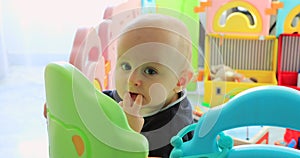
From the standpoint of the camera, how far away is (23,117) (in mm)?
1843

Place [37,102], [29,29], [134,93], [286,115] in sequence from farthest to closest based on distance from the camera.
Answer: [29,29] < [37,102] < [134,93] < [286,115]

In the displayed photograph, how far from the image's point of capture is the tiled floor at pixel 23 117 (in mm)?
1571

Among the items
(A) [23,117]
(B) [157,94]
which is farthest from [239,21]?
(B) [157,94]

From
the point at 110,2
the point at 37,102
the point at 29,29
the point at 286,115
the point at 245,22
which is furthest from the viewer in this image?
the point at 29,29

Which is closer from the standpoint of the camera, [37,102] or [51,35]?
[37,102]

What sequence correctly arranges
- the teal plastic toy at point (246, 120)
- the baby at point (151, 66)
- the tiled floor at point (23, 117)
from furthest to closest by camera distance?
1. the tiled floor at point (23, 117)
2. the baby at point (151, 66)
3. the teal plastic toy at point (246, 120)

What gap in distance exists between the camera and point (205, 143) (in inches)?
17.7

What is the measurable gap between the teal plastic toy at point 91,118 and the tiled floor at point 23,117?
108cm

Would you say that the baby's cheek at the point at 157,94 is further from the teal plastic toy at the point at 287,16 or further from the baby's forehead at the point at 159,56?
the teal plastic toy at the point at 287,16

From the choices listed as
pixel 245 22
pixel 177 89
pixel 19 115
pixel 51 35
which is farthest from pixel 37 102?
pixel 177 89

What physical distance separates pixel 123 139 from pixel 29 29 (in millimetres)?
2084

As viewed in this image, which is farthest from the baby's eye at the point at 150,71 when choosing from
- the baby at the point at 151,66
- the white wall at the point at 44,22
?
the white wall at the point at 44,22

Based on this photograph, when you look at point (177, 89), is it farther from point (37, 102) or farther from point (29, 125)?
point (37, 102)

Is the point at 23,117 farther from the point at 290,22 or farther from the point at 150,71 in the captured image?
the point at 150,71
